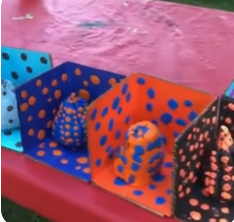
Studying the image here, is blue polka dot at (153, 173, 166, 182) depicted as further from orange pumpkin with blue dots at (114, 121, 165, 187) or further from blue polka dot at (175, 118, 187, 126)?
blue polka dot at (175, 118, 187, 126)

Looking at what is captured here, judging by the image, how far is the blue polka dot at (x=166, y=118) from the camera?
3.30 feet

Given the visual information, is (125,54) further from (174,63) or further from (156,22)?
(156,22)

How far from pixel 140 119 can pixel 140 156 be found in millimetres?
169

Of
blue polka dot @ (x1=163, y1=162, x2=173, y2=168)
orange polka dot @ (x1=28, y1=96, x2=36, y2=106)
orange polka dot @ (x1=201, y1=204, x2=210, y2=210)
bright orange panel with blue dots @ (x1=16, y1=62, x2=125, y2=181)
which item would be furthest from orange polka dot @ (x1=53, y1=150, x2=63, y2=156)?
orange polka dot @ (x1=201, y1=204, x2=210, y2=210)

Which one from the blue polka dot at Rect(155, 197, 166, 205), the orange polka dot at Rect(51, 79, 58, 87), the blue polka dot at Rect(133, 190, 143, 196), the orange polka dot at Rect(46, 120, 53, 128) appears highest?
the orange polka dot at Rect(51, 79, 58, 87)

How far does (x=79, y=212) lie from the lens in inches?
35.2

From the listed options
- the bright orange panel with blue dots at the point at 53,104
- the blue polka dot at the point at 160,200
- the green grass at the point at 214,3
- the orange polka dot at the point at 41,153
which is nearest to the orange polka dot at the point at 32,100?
the bright orange panel with blue dots at the point at 53,104

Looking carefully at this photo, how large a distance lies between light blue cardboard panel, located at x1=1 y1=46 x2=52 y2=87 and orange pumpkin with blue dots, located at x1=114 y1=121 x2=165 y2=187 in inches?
11.3

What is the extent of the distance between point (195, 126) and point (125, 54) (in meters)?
0.61

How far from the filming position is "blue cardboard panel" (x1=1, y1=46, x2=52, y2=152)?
1070 millimetres

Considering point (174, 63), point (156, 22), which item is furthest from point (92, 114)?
point (156, 22)

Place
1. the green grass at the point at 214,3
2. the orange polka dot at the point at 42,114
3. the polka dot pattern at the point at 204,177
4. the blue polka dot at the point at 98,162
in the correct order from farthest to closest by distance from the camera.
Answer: the green grass at the point at 214,3, the orange polka dot at the point at 42,114, the blue polka dot at the point at 98,162, the polka dot pattern at the point at 204,177

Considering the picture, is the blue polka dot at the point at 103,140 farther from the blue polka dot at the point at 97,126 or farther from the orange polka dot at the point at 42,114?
the orange polka dot at the point at 42,114

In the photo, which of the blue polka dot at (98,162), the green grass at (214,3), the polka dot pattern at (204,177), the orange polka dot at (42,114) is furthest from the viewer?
the green grass at (214,3)
